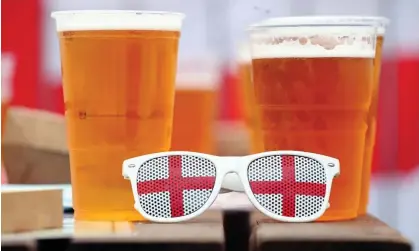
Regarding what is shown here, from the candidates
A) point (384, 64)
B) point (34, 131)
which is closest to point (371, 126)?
point (34, 131)

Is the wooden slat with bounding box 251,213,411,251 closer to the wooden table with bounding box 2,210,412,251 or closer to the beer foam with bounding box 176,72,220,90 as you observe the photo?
the wooden table with bounding box 2,210,412,251

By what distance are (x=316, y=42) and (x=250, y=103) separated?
143 mm

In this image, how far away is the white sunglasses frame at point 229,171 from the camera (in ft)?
2.53

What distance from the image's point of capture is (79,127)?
2.65ft

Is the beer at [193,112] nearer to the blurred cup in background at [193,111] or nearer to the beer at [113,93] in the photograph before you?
the blurred cup in background at [193,111]

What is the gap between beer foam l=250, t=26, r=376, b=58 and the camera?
800 mm

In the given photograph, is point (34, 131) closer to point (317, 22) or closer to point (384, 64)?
point (317, 22)

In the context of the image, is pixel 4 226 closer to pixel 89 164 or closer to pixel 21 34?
pixel 89 164

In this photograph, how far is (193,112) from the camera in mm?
1087

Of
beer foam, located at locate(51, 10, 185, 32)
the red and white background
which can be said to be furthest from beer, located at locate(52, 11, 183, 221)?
the red and white background

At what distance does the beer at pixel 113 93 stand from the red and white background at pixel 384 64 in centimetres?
103

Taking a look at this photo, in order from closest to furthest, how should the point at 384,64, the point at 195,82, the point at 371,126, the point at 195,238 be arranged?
1. the point at 195,238
2. the point at 371,126
3. the point at 195,82
4. the point at 384,64

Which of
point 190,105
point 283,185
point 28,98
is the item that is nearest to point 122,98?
point 283,185

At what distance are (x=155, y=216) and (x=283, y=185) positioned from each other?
0.37 feet
